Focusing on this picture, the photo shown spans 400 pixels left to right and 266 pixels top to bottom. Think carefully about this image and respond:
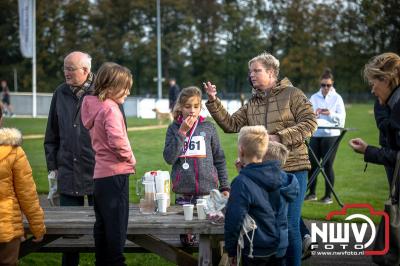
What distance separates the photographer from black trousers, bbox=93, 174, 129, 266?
461 centimetres

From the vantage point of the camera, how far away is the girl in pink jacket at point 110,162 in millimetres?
4609

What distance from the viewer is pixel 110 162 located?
4648 millimetres

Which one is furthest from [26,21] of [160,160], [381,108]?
[381,108]

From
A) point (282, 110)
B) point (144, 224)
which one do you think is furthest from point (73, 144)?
point (282, 110)

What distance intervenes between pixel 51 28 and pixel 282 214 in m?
57.7

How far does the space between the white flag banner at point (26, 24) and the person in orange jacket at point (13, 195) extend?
31.0 m

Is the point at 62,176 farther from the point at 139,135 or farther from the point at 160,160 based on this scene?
the point at 139,135

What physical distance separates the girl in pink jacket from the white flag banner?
3102 centimetres

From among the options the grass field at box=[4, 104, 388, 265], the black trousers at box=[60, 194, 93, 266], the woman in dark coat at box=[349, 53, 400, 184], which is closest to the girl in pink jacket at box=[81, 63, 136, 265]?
the black trousers at box=[60, 194, 93, 266]

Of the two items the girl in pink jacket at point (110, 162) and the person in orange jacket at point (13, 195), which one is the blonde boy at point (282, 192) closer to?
the girl in pink jacket at point (110, 162)

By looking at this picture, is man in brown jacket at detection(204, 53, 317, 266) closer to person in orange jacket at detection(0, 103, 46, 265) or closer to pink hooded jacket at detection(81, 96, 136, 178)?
pink hooded jacket at detection(81, 96, 136, 178)

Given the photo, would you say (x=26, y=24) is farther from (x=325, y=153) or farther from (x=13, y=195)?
(x=13, y=195)

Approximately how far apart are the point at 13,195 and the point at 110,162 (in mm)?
711

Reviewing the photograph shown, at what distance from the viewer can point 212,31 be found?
65625 millimetres
